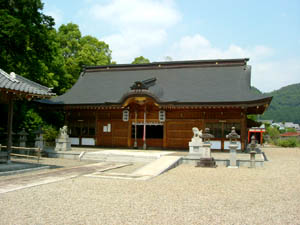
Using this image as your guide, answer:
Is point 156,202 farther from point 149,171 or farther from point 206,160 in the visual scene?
point 206,160

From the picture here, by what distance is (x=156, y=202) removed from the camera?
649 cm

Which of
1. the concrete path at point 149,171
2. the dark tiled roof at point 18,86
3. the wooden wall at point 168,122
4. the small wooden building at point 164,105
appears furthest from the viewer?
the wooden wall at point 168,122

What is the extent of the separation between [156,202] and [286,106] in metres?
133

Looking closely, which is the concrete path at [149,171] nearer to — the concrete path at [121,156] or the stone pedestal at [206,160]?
the stone pedestal at [206,160]

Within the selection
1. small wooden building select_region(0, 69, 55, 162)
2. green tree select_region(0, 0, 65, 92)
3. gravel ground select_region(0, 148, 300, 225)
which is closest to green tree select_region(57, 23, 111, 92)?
green tree select_region(0, 0, 65, 92)

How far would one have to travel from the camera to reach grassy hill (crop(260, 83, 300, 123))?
117 meters

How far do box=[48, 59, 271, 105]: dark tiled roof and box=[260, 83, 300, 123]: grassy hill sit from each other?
10157 cm

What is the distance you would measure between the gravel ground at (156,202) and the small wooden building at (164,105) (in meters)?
8.61

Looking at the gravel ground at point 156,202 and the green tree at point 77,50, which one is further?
the green tree at point 77,50

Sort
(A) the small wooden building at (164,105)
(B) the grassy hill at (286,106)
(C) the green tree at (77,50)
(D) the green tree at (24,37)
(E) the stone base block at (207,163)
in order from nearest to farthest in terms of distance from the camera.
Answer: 1. (E) the stone base block at (207,163)
2. (D) the green tree at (24,37)
3. (A) the small wooden building at (164,105)
4. (C) the green tree at (77,50)
5. (B) the grassy hill at (286,106)

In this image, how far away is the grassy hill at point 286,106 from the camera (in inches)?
4606

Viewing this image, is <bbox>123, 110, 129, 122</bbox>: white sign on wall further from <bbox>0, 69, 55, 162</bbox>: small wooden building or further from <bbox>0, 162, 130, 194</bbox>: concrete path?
<bbox>0, 162, 130, 194</bbox>: concrete path

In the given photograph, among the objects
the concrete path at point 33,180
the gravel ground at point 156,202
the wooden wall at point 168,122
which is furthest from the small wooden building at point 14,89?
the wooden wall at point 168,122

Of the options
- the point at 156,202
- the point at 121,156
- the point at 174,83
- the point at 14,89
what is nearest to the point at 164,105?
the point at 174,83
